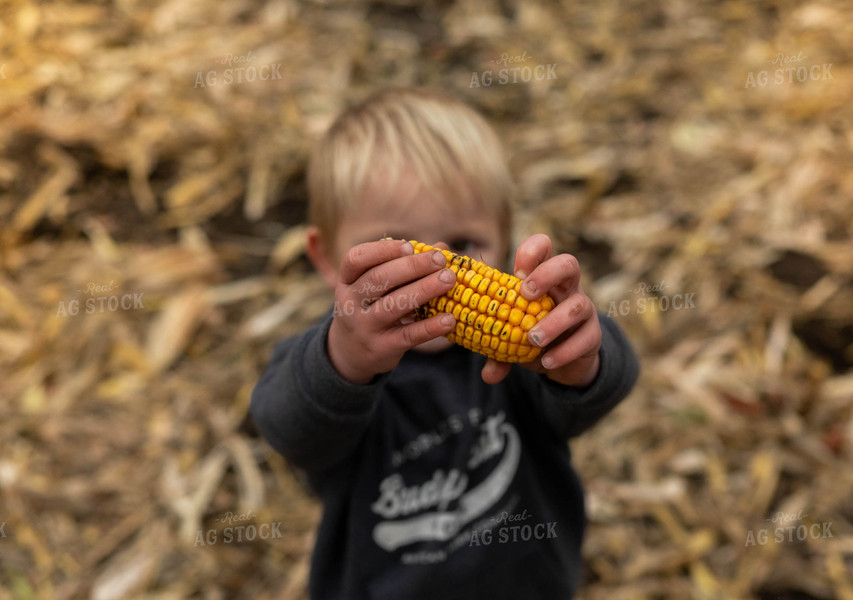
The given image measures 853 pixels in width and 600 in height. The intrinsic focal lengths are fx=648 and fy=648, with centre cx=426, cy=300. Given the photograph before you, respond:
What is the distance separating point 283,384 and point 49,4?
4674 millimetres

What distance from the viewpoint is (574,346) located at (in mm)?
1318

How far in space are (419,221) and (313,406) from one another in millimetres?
581

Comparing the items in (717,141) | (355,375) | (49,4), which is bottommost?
(717,141)

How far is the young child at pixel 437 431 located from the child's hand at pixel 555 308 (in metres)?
0.30

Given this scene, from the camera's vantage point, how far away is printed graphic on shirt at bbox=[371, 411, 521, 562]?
1907 mm

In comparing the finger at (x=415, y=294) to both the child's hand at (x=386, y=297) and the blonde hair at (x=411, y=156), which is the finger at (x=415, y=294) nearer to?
the child's hand at (x=386, y=297)

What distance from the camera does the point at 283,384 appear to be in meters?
1.64

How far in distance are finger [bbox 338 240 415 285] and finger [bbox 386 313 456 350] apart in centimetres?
14

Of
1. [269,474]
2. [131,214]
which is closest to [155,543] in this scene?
[269,474]

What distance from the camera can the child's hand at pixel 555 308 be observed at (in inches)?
48.2

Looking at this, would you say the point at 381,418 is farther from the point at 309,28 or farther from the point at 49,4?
the point at 49,4

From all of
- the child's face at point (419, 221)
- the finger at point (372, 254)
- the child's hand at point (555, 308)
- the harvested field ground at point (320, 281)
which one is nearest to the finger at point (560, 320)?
the child's hand at point (555, 308)

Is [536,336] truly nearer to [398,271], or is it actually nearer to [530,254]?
[530,254]

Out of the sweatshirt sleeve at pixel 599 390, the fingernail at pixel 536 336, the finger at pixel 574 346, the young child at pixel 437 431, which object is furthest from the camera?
the young child at pixel 437 431
